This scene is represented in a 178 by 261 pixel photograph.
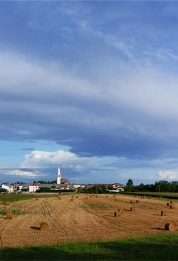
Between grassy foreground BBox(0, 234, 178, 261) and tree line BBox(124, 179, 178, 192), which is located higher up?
tree line BBox(124, 179, 178, 192)

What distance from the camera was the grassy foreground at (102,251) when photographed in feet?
53.0

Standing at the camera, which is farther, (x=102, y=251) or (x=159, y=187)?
(x=159, y=187)

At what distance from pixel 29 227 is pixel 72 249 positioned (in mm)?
8804

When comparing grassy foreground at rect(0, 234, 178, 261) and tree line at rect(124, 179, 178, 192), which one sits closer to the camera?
grassy foreground at rect(0, 234, 178, 261)

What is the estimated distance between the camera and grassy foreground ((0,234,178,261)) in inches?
635

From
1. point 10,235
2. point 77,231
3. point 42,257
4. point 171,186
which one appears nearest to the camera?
point 42,257

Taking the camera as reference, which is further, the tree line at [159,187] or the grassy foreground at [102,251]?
the tree line at [159,187]

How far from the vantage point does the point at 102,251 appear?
17406mm

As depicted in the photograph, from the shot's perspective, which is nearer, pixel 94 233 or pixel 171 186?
pixel 94 233

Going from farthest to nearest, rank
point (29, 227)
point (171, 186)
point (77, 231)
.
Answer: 1. point (171, 186)
2. point (29, 227)
3. point (77, 231)

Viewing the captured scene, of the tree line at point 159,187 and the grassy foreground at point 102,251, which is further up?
the tree line at point 159,187

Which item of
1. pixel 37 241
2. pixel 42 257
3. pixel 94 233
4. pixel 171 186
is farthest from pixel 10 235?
pixel 171 186

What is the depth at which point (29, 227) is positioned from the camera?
Result: 26344 millimetres

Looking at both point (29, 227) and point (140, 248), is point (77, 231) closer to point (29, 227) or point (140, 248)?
point (29, 227)
